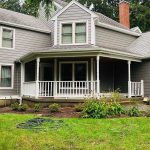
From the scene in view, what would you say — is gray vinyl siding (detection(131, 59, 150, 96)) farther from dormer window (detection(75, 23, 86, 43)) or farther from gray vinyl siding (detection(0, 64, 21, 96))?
gray vinyl siding (detection(0, 64, 21, 96))

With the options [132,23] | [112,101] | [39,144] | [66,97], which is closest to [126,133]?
[39,144]

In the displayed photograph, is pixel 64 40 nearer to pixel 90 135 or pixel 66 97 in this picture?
pixel 66 97

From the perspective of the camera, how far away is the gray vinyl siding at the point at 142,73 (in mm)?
18188

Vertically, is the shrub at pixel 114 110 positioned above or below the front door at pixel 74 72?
below

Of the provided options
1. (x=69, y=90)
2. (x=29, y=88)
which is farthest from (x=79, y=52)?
(x=29, y=88)

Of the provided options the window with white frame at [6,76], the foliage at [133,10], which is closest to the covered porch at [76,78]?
the window with white frame at [6,76]

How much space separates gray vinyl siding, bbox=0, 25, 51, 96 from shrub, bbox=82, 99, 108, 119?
906cm

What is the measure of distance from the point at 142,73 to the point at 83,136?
11509 mm

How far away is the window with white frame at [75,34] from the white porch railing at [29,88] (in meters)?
4.05

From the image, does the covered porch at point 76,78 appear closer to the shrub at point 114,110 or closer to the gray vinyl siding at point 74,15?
the gray vinyl siding at point 74,15

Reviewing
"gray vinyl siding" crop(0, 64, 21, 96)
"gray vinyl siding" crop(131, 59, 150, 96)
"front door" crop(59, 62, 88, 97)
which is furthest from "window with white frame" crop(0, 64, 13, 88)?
"gray vinyl siding" crop(131, 59, 150, 96)

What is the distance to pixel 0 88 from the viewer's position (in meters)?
18.8

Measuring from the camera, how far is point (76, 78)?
723 inches

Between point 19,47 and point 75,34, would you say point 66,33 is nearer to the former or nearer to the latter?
point 75,34
